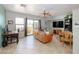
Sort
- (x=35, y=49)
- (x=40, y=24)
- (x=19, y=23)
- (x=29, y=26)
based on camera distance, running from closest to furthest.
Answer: (x=35, y=49), (x=40, y=24), (x=19, y=23), (x=29, y=26)

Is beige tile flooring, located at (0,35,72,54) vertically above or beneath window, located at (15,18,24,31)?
beneath

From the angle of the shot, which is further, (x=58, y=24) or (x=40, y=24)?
(x=58, y=24)

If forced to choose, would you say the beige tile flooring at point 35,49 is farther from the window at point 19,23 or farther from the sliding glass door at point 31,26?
the sliding glass door at point 31,26

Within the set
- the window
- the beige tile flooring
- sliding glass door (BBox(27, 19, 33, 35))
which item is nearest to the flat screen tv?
sliding glass door (BBox(27, 19, 33, 35))

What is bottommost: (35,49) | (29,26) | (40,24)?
(35,49)

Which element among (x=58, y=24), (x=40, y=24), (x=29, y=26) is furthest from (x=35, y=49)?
(x=58, y=24)

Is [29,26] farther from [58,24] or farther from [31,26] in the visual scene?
[58,24]

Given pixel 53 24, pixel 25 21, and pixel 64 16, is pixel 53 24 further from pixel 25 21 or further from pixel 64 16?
pixel 25 21

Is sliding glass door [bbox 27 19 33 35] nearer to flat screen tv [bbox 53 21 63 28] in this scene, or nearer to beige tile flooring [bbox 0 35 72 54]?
flat screen tv [bbox 53 21 63 28]

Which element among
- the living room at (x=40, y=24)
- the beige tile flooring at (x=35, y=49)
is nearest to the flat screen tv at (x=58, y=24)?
the living room at (x=40, y=24)
